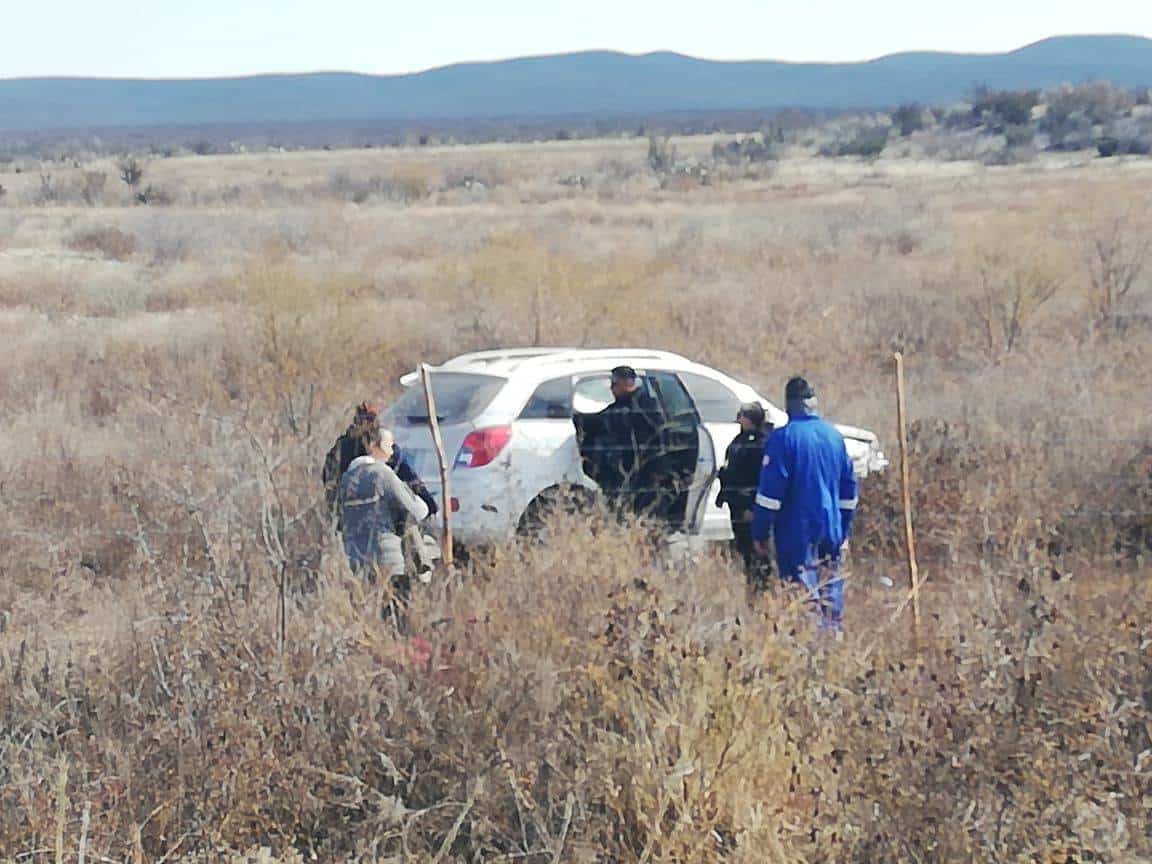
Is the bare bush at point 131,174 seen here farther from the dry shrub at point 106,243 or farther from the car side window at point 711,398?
the car side window at point 711,398

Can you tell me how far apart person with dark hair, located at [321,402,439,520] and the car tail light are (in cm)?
64

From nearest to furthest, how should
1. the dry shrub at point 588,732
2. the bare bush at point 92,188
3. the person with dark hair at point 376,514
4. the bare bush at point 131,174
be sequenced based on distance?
the dry shrub at point 588,732
the person with dark hair at point 376,514
the bare bush at point 92,188
the bare bush at point 131,174

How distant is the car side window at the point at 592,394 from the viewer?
862cm

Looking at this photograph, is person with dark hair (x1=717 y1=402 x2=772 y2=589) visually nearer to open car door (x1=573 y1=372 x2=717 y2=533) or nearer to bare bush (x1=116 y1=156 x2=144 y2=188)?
open car door (x1=573 y1=372 x2=717 y2=533)

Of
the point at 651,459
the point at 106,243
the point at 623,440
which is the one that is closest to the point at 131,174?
the point at 106,243

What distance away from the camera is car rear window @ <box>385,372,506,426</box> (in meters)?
8.34

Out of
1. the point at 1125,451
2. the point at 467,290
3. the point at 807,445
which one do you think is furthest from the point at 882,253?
the point at 807,445

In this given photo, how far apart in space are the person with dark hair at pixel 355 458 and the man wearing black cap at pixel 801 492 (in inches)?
62.5

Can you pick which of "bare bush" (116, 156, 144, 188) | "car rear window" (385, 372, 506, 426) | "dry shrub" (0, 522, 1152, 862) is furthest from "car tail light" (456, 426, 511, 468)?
"bare bush" (116, 156, 144, 188)

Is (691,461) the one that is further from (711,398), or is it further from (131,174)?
(131,174)

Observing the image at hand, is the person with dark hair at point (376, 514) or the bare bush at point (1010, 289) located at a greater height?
the person with dark hair at point (376, 514)

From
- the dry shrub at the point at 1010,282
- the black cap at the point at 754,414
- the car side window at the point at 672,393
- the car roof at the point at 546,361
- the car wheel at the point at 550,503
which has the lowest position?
the dry shrub at the point at 1010,282

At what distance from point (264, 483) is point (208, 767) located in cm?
104

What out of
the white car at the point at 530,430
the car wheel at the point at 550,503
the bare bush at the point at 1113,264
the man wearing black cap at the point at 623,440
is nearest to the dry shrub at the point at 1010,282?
the bare bush at the point at 1113,264
